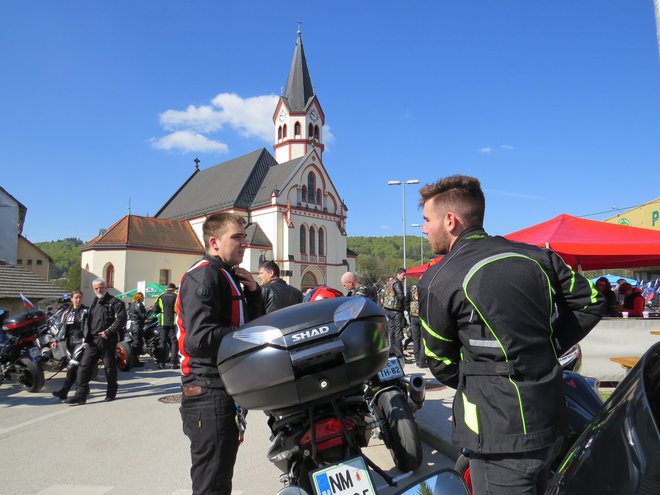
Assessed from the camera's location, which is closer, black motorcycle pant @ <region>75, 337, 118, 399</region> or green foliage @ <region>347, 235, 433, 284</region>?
black motorcycle pant @ <region>75, 337, 118, 399</region>

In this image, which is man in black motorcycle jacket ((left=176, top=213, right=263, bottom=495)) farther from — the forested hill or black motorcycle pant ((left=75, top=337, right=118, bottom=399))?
the forested hill

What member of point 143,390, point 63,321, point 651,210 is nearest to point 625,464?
point 143,390

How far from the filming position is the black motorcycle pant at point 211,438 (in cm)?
247

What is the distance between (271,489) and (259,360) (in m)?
2.52

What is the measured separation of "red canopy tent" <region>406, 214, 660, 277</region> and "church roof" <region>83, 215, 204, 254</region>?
131ft

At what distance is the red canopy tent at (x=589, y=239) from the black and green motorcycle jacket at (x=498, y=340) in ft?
16.8

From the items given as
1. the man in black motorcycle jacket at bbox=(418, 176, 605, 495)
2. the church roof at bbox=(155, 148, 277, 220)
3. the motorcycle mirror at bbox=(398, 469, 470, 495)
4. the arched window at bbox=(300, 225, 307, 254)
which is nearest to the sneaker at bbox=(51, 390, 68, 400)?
the man in black motorcycle jacket at bbox=(418, 176, 605, 495)

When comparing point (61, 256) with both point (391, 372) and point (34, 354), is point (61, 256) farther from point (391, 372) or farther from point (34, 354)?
point (391, 372)

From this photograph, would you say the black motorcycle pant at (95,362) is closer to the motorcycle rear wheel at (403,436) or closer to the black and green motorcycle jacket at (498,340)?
the motorcycle rear wheel at (403,436)

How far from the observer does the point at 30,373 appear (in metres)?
8.06

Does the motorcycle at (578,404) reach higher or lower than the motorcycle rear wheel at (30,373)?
higher

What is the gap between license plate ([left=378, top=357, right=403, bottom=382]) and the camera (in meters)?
4.32

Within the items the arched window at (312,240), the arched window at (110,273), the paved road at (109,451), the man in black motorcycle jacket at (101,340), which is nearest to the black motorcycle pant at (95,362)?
the man in black motorcycle jacket at (101,340)

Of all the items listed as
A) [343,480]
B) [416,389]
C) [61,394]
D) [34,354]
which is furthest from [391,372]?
[34,354]
